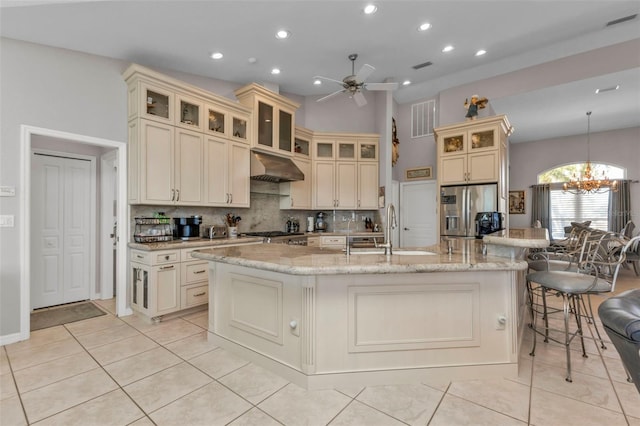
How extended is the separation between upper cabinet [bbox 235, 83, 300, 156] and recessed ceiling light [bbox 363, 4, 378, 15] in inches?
72.2

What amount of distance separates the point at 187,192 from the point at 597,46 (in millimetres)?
6000

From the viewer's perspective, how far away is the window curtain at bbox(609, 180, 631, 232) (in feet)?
22.9

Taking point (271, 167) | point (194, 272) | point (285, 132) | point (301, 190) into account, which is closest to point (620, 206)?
point (301, 190)

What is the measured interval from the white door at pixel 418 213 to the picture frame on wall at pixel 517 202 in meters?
4.25

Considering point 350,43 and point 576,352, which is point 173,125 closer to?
point 350,43

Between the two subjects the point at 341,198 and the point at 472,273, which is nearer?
the point at 472,273

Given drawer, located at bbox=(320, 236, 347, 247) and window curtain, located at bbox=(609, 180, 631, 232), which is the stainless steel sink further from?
window curtain, located at bbox=(609, 180, 631, 232)

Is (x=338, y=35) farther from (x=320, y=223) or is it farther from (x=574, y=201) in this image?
(x=574, y=201)

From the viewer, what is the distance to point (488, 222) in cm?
440

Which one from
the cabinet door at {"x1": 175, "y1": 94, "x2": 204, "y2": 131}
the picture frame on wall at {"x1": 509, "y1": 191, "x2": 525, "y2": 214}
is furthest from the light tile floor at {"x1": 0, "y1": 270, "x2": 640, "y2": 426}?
the picture frame on wall at {"x1": 509, "y1": 191, "x2": 525, "y2": 214}

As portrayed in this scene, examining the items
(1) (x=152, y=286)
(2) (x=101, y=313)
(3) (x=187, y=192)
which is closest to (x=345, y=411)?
(1) (x=152, y=286)

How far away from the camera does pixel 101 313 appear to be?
3621 millimetres

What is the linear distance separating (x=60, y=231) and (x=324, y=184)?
3946mm

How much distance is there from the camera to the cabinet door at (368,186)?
555 cm
